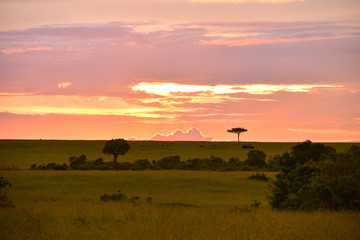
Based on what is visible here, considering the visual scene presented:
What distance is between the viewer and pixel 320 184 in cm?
2197

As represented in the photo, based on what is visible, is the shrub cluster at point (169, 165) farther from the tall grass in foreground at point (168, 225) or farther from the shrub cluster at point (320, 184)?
the tall grass in foreground at point (168, 225)

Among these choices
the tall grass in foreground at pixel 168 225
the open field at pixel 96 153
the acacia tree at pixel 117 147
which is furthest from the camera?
the open field at pixel 96 153

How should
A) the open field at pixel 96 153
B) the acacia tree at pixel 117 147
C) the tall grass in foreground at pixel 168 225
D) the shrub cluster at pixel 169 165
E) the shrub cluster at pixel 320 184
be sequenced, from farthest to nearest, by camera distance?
the open field at pixel 96 153, the acacia tree at pixel 117 147, the shrub cluster at pixel 169 165, the shrub cluster at pixel 320 184, the tall grass in foreground at pixel 168 225

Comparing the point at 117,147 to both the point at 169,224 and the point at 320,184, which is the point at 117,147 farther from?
the point at 169,224

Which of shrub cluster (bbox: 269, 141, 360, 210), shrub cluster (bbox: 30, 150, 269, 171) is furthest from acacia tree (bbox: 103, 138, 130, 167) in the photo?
shrub cluster (bbox: 269, 141, 360, 210)

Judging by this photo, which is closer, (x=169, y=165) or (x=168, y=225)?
Answer: (x=168, y=225)

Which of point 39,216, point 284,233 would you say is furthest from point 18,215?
point 284,233

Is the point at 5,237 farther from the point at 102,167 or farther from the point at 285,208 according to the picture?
the point at 102,167

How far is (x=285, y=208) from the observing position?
24875mm

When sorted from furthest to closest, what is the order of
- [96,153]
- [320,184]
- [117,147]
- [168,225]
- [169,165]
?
[96,153]
[169,165]
[117,147]
[320,184]
[168,225]

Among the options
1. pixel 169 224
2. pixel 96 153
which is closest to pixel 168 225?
pixel 169 224

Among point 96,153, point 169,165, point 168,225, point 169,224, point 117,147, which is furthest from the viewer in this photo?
point 96,153

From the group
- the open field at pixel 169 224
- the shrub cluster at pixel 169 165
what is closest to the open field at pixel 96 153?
the shrub cluster at pixel 169 165

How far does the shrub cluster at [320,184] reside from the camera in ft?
72.7
